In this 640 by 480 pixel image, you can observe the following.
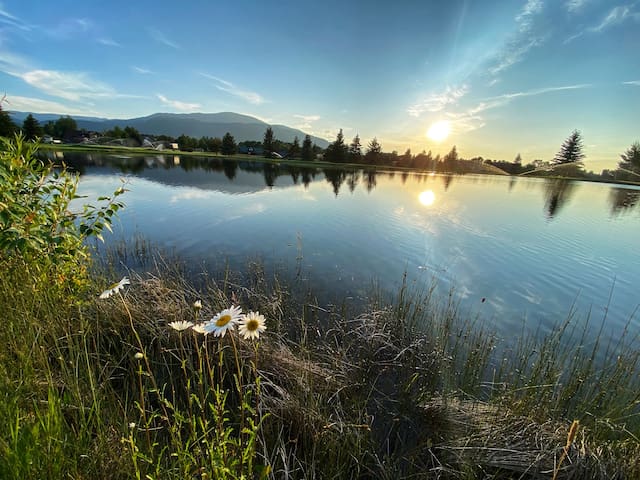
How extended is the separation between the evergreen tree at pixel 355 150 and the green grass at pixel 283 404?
248ft

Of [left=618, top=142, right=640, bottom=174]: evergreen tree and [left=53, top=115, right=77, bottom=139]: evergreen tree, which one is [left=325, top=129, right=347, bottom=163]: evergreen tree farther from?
[left=53, top=115, right=77, bottom=139]: evergreen tree

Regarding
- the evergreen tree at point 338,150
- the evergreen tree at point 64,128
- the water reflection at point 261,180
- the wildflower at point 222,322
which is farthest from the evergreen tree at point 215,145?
the wildflower at point 222,322

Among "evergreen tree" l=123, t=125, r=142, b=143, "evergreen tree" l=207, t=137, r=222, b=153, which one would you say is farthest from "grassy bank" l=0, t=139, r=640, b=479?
"evergreen tree" l=123, t=125, r=142, b=143

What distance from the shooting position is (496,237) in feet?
37.0

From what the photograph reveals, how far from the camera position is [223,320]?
4.60ft

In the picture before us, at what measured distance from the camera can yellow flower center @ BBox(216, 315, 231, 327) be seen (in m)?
1.37

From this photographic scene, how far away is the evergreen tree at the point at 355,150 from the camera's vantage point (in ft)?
249

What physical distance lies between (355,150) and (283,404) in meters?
79.8

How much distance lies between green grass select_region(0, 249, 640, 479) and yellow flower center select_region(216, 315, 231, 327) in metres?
0.21

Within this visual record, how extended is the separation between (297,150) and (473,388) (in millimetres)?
78254

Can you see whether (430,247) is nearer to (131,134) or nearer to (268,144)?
(268,144)

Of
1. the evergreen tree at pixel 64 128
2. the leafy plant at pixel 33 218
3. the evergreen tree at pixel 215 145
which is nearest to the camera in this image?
the leafy plant at pixel 33 218

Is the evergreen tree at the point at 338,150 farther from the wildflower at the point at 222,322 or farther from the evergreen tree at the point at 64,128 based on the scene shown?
the evergreen tree at the point at 64,128

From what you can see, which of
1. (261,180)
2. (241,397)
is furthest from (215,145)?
(241,397)
